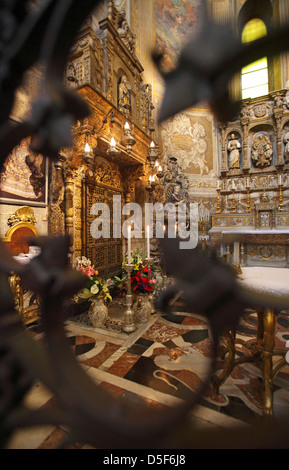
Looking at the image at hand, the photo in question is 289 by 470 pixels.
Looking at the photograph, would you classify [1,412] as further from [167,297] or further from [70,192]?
[70,192]

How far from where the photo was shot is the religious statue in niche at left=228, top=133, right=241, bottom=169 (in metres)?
8.91

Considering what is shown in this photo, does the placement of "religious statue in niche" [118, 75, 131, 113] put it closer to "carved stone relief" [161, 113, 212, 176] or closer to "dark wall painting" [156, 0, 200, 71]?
"carved stone relief" [161, 113, 212, 176]

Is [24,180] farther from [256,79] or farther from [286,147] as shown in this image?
[256,79]

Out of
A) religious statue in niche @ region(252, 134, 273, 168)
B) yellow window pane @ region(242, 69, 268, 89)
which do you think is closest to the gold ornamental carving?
religious statue in niche @ region(252, 134, 273, 168)

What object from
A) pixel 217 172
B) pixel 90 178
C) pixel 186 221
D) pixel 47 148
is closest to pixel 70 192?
pixel 90 178

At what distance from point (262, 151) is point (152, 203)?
5.75m

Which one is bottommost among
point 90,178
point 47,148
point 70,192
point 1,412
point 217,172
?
point 1,412

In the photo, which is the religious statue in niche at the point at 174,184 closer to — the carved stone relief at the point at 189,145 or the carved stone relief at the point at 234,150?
the carved stone relief at the point at 189,145

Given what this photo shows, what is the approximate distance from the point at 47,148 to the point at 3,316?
1.02 feet

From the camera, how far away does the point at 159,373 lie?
76.0 inches

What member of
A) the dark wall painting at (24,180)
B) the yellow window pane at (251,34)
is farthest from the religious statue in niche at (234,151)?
the yellow window pane at (251,34)

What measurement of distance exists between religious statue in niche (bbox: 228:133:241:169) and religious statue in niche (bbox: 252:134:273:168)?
2.03 feet

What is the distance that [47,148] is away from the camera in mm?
368

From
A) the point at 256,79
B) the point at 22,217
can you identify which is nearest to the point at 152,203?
the point at 22,217
